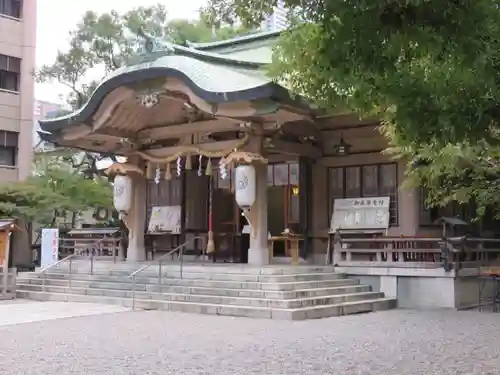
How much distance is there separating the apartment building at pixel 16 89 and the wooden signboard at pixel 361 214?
16.3 m

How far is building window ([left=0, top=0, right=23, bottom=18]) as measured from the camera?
28.8m

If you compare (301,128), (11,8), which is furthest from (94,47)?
(301,128)

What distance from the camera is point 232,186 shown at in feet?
59.6

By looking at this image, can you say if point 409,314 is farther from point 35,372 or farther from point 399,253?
point 35,372

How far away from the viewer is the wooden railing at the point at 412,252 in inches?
552

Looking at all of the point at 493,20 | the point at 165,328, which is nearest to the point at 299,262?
the point at 165,328

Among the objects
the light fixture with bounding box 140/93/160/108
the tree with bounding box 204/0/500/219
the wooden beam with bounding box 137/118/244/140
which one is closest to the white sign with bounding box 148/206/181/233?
the wooden beam with bounding box 137/118/244/140

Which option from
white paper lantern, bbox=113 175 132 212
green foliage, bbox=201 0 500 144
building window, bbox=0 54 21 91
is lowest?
white paper lantern, bbox=113 175 132 212

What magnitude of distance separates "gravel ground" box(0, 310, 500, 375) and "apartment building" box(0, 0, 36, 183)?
59.2 ft

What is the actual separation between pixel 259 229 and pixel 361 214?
2862 millimetres

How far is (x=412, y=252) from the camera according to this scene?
48.7 ft

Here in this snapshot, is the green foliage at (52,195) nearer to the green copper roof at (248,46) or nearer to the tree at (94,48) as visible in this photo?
the tree at (94,48)

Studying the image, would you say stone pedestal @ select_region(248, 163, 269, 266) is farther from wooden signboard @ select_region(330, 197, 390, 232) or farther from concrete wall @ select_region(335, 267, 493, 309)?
wooden signboard @ select_region(330, 197, 390, 232)

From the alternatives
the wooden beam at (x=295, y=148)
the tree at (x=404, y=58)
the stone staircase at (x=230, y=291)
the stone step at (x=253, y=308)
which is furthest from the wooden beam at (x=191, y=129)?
the tree at (x=404, y=58)
